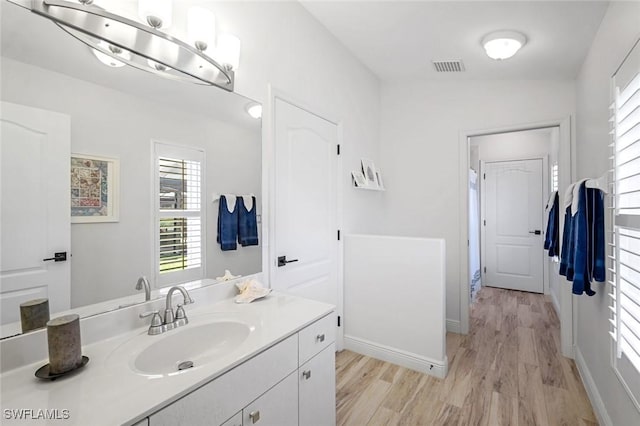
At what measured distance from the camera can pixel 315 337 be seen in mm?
1470

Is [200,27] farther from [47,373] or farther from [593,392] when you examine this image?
[593,392]

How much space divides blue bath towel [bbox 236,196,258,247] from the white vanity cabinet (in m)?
0.69

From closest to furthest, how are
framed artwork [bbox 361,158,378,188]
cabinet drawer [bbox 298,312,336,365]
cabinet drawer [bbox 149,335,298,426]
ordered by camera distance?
1. cabinet drawer [bbox 149,335,298,426]
2. cabinet drawer [bbox 298,312,336,365]
3. framed artwork [bbox 361,158,378,188]

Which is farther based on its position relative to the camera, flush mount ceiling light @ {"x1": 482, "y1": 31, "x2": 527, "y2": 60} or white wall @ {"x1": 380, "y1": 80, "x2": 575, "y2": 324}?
white wall @ {"x1": 380, "y1": 80, "x2": 575, "y2": 324}

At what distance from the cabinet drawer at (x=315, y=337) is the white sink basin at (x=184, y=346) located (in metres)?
0.25

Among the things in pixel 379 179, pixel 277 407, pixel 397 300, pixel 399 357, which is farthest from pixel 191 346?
pixel 379 179

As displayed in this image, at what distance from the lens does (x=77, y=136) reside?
1.14 m

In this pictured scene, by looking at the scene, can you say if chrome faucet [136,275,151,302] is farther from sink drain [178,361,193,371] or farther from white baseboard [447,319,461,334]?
white baseboard [447,319,461,334]

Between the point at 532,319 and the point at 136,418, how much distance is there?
13.8 ft

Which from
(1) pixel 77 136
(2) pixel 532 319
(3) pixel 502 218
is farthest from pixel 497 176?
(1) pixel 77 136

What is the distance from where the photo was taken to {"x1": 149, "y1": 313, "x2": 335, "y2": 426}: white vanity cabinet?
0.93 metres

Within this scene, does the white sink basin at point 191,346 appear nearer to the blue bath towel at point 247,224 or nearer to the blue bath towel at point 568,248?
the blue bath towel at point 247,224

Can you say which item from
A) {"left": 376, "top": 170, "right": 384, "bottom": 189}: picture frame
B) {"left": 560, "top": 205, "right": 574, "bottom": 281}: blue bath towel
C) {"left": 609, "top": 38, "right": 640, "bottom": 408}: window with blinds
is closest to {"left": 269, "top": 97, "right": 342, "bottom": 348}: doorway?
{"left": 376, "top": 170, "right": 384, "bottom": 189}: picture frame

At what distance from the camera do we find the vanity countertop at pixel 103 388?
77 cm
